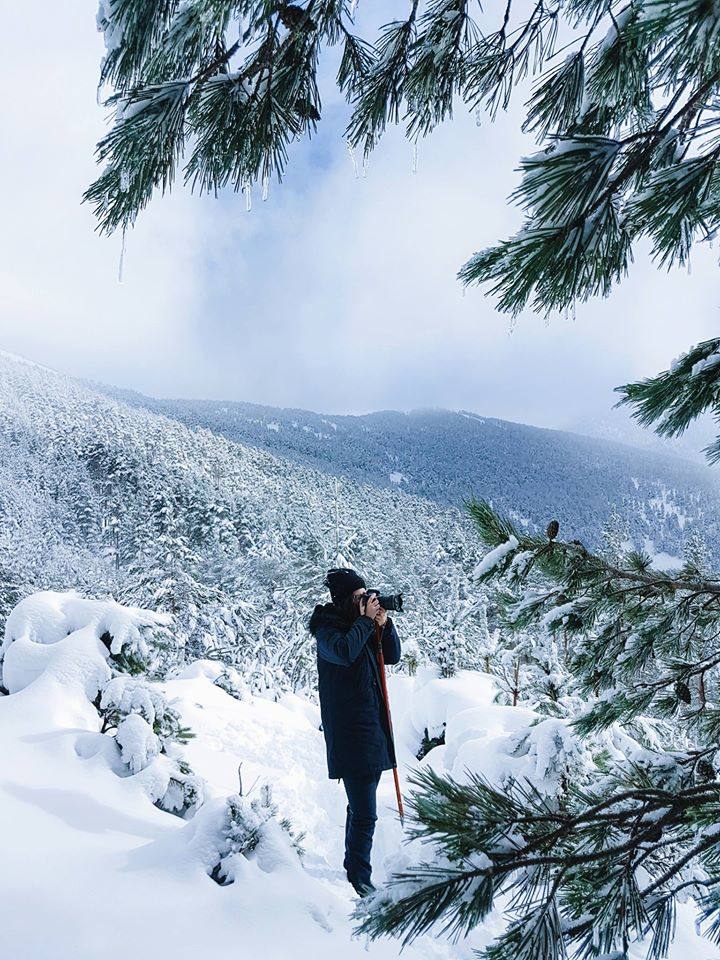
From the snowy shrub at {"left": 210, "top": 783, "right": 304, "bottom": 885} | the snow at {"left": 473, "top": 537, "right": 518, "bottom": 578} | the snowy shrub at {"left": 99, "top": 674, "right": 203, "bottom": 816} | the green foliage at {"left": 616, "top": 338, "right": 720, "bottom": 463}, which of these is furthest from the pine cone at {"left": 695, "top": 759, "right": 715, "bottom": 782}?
the snowy shrub at {"left": 99, "top": 674, "right": 203, "bottom": 816}

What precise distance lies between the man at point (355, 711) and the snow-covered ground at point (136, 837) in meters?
0.38

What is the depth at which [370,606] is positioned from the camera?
317 cm

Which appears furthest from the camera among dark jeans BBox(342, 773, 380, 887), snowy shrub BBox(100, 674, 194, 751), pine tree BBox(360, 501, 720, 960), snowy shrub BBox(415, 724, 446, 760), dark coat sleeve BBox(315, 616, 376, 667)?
snowy shrub BBox(415, 724, 446, 760)

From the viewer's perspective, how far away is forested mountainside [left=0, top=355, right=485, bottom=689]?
29.8 metres

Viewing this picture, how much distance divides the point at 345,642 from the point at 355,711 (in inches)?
18.9

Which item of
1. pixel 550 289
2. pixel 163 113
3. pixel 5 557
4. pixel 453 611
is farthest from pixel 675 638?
pixel 5 557

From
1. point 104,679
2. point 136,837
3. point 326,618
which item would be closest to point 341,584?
point 326,618

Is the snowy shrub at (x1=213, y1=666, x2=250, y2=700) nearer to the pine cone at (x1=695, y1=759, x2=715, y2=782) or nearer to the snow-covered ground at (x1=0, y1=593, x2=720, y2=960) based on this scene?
the snow-covered ground at (x1=0, y1=593, x2=720, y2=960)

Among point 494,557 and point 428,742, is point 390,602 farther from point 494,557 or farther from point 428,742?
point 428,742

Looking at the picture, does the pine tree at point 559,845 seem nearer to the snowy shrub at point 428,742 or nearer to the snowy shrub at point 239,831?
the snowy shrub at point 239,831

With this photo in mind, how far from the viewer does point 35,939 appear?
1.87 meters

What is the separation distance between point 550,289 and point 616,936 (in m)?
1.51

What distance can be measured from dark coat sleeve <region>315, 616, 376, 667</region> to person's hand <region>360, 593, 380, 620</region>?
6 cm

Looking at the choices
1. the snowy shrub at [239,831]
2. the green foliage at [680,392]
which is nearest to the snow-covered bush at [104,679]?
the snowy shrub at [239,831]
